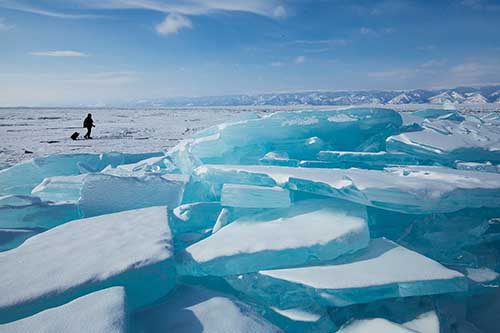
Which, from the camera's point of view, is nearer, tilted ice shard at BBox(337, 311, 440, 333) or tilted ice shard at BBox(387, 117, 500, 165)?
tilted ice shard at BBox(337, 311, 440, 333)

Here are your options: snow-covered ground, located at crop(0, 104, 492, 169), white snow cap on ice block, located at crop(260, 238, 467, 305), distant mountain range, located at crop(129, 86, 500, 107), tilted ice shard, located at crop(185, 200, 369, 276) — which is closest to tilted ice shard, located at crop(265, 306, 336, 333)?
white snow cap on ice block, located at crop(260, 238, 467, 305)

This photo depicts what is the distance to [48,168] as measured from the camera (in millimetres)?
4285

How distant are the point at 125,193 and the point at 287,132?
1816 mm

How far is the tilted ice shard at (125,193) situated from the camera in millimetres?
2682

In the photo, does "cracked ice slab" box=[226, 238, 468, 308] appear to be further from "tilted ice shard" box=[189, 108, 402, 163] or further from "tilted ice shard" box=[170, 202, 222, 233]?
"tilted ice shard" box=[189, 108, 402, 163]

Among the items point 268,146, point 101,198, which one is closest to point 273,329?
point 101,198

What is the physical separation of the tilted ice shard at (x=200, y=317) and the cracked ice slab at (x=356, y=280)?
8.7 inches

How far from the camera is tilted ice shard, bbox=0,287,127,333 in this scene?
3.77ft

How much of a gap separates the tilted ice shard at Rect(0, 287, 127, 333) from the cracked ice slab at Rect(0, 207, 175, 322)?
0.14m

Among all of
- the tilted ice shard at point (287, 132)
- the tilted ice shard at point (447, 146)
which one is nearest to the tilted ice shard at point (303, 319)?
the tilted ice shard at point (287, 132)

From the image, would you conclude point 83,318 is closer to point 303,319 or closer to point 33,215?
point 303,319

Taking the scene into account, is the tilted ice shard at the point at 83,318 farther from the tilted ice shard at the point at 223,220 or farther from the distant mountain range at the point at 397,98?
the distant mountain range at the point at 397,98

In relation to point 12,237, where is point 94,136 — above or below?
above

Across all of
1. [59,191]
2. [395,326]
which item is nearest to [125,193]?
[59,191]
